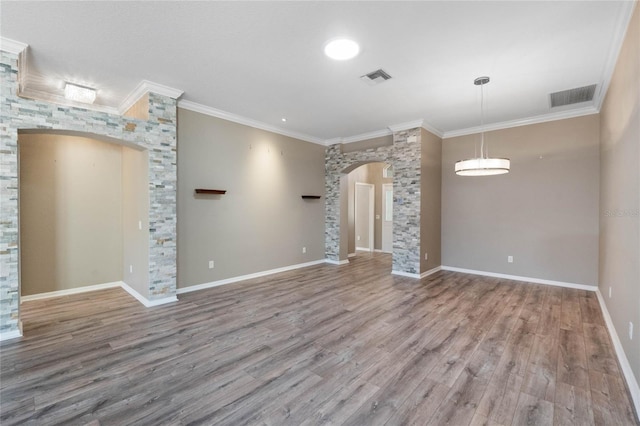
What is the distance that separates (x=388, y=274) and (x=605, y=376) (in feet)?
12.1

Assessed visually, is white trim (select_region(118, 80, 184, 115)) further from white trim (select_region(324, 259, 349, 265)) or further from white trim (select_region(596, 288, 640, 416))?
white trim (select_region(596, 288, 640, 416))

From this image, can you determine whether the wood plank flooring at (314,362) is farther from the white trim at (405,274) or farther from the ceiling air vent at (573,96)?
the ceiling air vent at (573,96)

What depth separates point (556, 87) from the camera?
12.8 ft

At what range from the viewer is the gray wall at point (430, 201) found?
5660mm

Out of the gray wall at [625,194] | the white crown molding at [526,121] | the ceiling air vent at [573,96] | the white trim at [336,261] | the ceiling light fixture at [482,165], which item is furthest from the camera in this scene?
the white trim at [336,261]

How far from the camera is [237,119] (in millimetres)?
5207

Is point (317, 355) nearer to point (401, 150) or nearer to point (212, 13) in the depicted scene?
point (212, 13)

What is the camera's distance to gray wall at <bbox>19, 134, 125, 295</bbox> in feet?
14.0

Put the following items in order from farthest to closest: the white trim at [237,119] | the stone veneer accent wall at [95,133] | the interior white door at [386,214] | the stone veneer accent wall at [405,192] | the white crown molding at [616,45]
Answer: the interior white door at [386,214]
the stone veneer accent wall at [405,192]
the white trim at [237,119]
the stone veneer accent wall at [95,133]
the white crown molding at [616,45]

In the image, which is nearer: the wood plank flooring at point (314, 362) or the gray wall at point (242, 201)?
the wood plank flooring at point (314, 362)

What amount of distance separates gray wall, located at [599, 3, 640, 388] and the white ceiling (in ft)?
1.25

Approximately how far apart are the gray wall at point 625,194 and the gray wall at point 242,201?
5016 millimetres

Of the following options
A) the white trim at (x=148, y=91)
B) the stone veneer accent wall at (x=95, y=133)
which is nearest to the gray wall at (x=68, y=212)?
the white trim at (x=148, y=91)

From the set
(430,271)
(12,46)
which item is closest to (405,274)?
(430,271)
